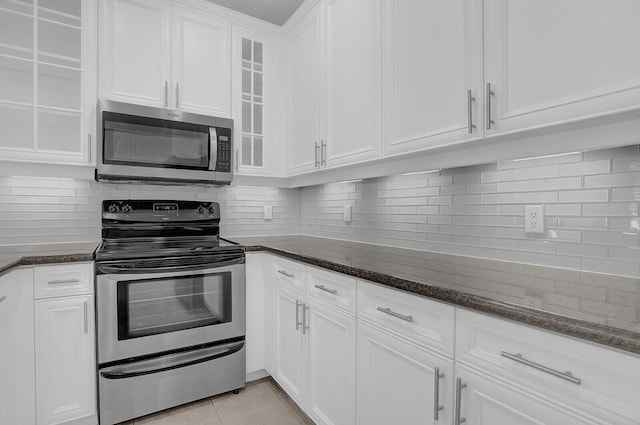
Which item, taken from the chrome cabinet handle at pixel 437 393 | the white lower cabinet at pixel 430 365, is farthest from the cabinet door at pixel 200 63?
the chrome cabinet handle at pixel 437 393

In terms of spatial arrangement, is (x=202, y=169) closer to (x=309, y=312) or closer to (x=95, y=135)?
(x=95, y=135)

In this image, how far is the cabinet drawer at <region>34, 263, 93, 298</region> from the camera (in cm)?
167

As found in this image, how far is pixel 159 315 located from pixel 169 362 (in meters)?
0.27

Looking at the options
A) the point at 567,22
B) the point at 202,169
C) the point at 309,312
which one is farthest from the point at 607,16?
the point at 202,169

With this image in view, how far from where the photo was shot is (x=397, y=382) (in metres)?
1.20

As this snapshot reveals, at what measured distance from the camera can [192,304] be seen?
6.49ft

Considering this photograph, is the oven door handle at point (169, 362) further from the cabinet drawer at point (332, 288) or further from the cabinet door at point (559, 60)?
the cabinet door at point (559, 60)

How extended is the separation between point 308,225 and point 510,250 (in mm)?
1716

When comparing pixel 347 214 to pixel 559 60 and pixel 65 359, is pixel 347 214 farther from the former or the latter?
pixel 65 359

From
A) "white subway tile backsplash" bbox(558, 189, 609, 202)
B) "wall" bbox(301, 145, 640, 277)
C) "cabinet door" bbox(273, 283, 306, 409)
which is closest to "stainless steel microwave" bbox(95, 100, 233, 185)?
"cabinet door" bbox(273, 283, 306, 409)

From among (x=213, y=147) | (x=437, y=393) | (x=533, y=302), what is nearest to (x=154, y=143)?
(x=213, y=147)

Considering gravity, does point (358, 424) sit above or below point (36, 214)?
below

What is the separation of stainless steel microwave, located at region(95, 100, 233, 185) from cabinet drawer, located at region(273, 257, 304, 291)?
2.44 feet

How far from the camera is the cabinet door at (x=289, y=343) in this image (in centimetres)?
182
